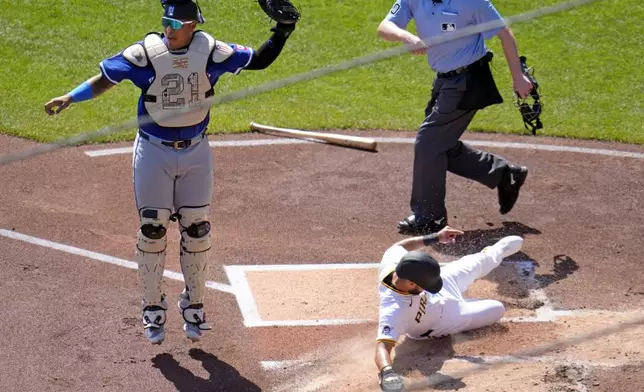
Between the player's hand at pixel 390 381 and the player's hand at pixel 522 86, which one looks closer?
the player's hand at pixel 390 381

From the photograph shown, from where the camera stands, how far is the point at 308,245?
8.38 m

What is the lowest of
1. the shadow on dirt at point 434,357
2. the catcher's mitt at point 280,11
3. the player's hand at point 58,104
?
the shadow on dirt at point 434,357

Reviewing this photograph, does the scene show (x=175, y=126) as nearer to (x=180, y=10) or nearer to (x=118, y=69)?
(x=118, y=69)

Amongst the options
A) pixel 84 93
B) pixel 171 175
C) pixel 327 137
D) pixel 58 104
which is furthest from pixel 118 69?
pixel 327 137

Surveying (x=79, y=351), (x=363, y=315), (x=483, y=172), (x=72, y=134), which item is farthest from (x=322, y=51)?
(x=79, y=351)

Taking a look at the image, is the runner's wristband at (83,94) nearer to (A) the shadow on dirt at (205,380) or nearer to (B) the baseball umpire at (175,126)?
(B) the baseball umpire at (175,126)

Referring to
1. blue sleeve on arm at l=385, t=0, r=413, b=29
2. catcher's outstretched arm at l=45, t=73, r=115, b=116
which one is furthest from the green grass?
catcher's outstretched arm at l=45, t=73, r=115, b=116

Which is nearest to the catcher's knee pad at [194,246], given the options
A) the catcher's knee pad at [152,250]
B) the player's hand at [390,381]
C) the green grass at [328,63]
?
the catcher's knee pad at [152,250]

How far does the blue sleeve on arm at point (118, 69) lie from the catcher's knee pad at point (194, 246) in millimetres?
876

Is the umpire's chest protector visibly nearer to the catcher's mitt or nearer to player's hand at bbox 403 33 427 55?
the catcher's mitt

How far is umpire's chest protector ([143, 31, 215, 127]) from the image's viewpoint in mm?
6500

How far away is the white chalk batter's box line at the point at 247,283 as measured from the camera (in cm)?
718

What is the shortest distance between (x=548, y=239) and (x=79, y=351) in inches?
149

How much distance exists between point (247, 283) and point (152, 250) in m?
1.16
